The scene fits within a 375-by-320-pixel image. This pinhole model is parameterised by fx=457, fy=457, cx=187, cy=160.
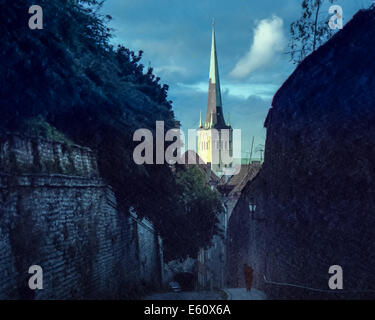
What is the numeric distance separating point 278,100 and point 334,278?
7057 mm

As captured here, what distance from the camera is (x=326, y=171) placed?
11.2m

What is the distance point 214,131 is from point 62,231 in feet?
354

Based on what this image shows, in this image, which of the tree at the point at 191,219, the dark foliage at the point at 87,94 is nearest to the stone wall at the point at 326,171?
the dark foliage at the point at 87,94

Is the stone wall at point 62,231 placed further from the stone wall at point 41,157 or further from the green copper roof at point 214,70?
the green copper roof at point 214,70

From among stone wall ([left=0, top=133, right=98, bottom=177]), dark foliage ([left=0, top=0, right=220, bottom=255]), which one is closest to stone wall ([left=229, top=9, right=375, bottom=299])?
dark foliage ([left=0, top=0, right=220, bottom=255])

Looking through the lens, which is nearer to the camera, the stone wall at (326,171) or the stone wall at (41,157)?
the stone wall at (326,171)

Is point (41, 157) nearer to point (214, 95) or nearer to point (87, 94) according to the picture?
point (87, 94)

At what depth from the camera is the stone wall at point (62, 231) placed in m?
9.50

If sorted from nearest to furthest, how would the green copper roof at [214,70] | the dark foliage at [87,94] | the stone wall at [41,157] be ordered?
the stone wall at [41,157] < the dark foliage at [87,94] < the green copper roof at [214,70]

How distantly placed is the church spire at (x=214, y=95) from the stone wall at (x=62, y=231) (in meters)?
83.1

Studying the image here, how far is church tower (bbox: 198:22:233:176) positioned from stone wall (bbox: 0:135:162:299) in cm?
8540

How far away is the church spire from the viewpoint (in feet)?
326

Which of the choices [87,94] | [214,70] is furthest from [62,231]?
[214,70]
